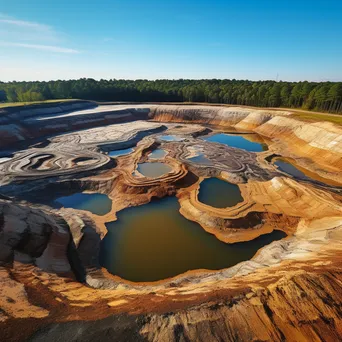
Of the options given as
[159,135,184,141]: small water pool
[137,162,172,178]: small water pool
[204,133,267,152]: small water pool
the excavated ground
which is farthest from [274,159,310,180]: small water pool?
[159,135,184,141]: small water pool

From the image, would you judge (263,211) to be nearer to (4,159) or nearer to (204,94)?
(4,159)

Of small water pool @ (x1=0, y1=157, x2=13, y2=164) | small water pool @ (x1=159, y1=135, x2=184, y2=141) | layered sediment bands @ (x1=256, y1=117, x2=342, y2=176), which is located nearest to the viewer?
small water pool @ (x1=0, y1=157, x2=13, y2=164)

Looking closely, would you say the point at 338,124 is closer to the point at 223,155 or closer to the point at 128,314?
the point at 223,155

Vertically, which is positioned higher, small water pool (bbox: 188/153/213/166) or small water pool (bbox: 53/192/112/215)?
small water pool (bbox: 188/153/213/166)

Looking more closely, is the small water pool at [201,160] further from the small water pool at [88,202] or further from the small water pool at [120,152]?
the small water pool at [88,202]

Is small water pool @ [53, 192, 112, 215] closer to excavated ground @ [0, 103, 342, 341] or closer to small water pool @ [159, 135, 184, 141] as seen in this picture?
excavated ground @ [0, 103, 342, 341]

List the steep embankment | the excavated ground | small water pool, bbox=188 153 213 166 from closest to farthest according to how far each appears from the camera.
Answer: the excavated ground, the steep embankment, small water pool, bbox=188 153 213 166

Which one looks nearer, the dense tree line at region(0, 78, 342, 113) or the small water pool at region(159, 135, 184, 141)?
the small water pool at region(159, 135, 184, 141)
